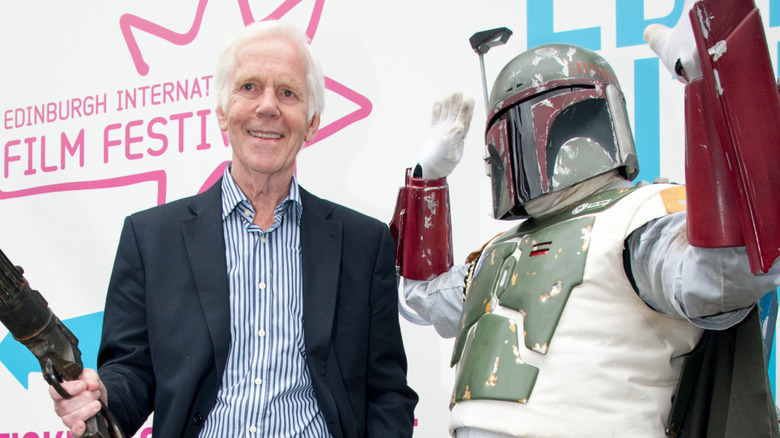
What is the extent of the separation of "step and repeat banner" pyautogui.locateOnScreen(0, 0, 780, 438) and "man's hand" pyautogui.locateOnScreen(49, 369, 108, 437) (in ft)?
3.83

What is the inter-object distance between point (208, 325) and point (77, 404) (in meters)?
0.27

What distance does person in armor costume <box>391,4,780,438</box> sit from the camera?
1122 mm

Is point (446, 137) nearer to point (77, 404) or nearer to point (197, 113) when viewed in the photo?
point (77, 404)

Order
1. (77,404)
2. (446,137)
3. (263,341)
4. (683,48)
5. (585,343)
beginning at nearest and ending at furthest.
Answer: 1. (683,48)
2. (77,404)
3. (585,343)
4. (263,341)
5. (446,137)

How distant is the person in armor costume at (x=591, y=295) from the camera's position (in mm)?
1122

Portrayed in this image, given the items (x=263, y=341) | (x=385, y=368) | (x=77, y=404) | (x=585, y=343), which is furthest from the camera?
(x=385, y=368)

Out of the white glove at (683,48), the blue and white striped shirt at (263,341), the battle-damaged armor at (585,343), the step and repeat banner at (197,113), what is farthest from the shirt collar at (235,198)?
the white glove at (683,48)

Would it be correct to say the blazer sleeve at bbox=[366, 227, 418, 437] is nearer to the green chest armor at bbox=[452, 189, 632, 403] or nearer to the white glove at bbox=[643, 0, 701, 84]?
the green chest armor at bbox=[452, 189, 632, 403]

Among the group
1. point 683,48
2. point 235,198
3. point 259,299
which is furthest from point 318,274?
point 683,48

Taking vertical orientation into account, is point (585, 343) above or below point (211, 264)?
below

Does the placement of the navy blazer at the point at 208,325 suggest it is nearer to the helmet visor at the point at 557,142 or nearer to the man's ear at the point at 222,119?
the man's ear at the point at 222,119

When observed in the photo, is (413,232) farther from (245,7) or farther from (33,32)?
(33,32)

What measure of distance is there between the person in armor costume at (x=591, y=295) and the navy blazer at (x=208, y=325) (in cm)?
18

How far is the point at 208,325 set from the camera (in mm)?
1320
